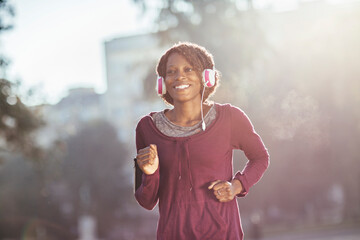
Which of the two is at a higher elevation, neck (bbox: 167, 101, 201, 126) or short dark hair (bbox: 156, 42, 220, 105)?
short dark hair (bbox: 156, 42, 220, 105)

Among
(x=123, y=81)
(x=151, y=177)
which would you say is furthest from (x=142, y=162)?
(x=123, y=81)

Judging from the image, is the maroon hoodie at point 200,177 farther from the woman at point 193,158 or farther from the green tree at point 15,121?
the green tree at point 15,121

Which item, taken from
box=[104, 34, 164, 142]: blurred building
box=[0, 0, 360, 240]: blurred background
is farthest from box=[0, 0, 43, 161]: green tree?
box=[104, 34, 164, 142]: blurred building

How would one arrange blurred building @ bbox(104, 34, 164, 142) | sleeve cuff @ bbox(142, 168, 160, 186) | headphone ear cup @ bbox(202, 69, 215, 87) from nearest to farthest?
sleeve cuff @ bbox(142, 168, 160, 186) < headphone ear cup @ bbox(202, 69, 215, 87) < blurred building @ bbox(104, 34, 164, 142)

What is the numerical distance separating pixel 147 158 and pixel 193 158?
10.1 inches

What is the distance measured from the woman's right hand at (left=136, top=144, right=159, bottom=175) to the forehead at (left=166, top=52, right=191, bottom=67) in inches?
19.7

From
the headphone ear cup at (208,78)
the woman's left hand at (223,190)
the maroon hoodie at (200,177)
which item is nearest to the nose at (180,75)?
the headphone ear cup at (208,78)

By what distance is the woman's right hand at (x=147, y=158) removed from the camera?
104 inches

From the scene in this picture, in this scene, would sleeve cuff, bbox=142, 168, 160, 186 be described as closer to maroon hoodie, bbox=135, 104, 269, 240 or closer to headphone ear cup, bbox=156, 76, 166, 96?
maroon hoodie, bbox=135, 104, 269, 240

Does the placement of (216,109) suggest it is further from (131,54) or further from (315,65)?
(131,54)

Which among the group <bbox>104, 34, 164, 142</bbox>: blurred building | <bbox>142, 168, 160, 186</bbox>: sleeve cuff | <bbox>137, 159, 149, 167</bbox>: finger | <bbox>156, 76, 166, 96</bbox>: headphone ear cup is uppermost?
<bbox>104, 34, 164, 142</bbox>: blurred building

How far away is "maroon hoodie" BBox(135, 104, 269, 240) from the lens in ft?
8.98

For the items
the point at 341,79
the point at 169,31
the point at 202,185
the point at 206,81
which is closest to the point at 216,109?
the point at 206,81

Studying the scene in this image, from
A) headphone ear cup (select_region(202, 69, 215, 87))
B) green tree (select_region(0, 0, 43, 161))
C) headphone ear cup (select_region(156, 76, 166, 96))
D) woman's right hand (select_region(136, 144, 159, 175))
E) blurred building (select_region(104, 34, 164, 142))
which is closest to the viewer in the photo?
woman's right hand (select_region(136, 144, 159, 175))
